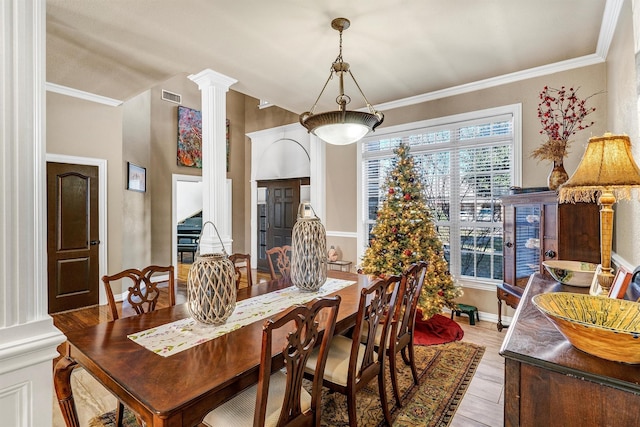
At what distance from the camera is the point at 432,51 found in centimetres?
308

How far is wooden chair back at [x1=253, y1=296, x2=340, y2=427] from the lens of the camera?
117 cm

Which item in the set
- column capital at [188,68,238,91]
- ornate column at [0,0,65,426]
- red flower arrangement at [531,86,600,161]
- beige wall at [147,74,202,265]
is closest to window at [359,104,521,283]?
red flower arrangement at [531,86,600,161]

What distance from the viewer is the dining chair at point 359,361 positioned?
1.69 meters

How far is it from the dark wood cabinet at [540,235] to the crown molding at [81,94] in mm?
5087

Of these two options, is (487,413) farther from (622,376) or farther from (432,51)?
(432,51)

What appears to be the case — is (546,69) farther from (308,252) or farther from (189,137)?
(189,137)

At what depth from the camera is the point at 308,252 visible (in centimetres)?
221

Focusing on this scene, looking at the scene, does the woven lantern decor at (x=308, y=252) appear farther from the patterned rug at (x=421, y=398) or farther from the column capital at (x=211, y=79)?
the column capital at (x=211, y=79)

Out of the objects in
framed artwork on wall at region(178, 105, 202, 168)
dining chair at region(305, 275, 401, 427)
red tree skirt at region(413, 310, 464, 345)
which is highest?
framed artwork on wall at region(178, 105, 202, 168)

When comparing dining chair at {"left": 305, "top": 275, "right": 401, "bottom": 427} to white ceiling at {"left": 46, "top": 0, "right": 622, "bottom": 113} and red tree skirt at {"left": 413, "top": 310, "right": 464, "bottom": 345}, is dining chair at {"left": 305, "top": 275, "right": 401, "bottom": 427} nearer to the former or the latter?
red tree skirt at {"left": 413, "top": 310, "right": 464, "bottom": 345}

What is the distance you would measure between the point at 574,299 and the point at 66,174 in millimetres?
5226

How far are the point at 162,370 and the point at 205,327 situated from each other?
1.33 ft

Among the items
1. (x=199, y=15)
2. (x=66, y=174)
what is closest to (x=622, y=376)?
(x=199, y=15)

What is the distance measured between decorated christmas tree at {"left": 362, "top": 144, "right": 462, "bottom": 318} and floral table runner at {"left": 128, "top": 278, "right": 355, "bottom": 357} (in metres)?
1.57
